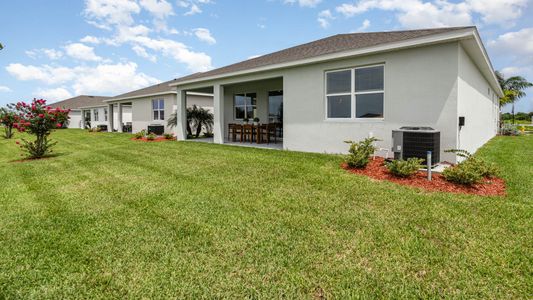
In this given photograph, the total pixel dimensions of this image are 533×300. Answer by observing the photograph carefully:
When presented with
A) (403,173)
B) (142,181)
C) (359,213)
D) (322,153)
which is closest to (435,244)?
(359,213)

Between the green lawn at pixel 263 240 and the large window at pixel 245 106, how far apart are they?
385 inches

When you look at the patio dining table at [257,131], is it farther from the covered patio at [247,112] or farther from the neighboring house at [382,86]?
the neighboring house at [382,86]

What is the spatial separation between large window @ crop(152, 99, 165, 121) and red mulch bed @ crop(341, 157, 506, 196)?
17.2 meters

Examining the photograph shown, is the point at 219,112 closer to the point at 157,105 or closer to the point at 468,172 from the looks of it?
the point at 157,105

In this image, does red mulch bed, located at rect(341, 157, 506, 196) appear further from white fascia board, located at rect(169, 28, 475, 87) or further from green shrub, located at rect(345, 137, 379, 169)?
white fascia board, located at rect(169, 28, 475, 87)

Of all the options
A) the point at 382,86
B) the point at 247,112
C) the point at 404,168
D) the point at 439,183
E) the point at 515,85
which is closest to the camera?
the point at 439,183

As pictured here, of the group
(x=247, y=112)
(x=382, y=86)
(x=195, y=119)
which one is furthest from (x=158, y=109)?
(x=382, y=86)

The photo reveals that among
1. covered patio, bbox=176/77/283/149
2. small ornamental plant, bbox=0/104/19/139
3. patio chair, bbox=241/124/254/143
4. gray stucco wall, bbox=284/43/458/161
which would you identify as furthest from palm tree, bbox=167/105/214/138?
small ornamental plant, bbox=0/104/19/139

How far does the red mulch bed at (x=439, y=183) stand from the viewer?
4.91 m

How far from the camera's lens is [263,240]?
3.18 m

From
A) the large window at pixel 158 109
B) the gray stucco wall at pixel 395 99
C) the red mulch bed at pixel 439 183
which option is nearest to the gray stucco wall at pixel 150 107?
the large window at pixel 158 109

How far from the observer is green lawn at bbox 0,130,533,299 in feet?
7.81

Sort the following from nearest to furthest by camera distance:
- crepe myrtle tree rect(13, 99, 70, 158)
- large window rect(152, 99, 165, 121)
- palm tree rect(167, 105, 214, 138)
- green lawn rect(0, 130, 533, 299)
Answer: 1. green lawn rect(0, 130, 533, 299)
2. crepe myrtle tree rect(13, 99, 70, 158)
3. palm tree rect(167, 105, 214, 138)
4. large window rect(152, 99, 165, 121)

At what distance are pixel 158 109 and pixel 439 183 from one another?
63.7 feet
